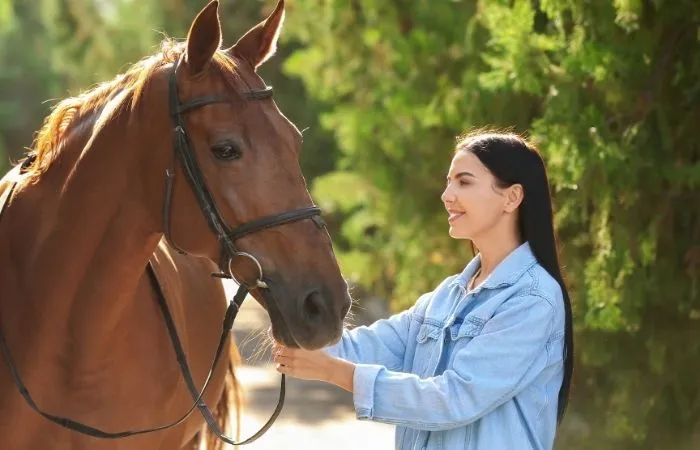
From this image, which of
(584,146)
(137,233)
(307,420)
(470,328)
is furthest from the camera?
(307,420)

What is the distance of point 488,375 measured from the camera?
261 cm

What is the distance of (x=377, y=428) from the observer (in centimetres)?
848

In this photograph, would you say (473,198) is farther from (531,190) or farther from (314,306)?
(314,306)

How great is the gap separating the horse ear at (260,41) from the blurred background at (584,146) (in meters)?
1.09

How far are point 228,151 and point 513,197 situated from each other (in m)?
0.73

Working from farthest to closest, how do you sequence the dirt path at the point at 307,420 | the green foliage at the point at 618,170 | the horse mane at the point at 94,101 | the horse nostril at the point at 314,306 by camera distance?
1. the dirt path at the point at 307,420
2. the green foliage at the point at 618,170
3. the horse mane at the point at 94,101
4. the horse nostril at the point at 314,306

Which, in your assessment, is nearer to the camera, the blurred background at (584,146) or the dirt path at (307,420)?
the blurred background at (584,146)

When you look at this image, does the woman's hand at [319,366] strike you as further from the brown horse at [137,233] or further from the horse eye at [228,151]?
the horse eye at [228,151]

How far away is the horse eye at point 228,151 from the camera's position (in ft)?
8.80

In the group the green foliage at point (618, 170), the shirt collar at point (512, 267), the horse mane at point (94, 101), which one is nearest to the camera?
the shirt collar at point (512, 267)

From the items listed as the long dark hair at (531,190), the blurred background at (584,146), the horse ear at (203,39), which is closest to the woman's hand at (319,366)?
the long dark hair at (531,190)

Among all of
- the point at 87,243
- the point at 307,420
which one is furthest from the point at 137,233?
the point at 307,420

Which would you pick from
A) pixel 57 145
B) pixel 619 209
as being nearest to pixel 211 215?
pixel 57 145

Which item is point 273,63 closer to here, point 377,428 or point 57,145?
point 377,428
